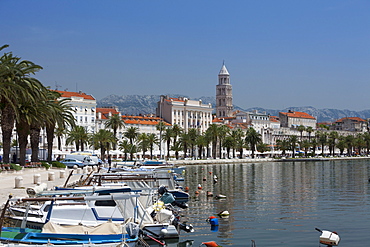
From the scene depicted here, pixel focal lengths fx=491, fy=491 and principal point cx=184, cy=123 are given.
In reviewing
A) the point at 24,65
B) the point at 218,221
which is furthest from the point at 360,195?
the point at 24,65

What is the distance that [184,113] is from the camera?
172 meters

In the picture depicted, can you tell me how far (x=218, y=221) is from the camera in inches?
1136

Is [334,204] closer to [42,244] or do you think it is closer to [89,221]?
[89,221]

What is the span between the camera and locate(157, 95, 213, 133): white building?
555 ft

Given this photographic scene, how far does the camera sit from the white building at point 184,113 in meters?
169

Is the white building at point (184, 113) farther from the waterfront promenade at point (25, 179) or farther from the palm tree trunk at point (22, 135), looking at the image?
the palm tree trunk at point (22, 135)

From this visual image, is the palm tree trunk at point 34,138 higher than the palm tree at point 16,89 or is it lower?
lower

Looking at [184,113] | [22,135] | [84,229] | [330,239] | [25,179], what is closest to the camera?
[84,229]

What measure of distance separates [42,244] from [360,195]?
33.3m

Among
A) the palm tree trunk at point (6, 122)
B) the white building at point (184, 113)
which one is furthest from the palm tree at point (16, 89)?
the white building at point (184, 113)

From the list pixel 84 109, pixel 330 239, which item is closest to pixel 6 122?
pixel 330 239

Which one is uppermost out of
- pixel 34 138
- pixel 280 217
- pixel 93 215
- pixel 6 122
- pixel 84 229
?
pixel 6 122

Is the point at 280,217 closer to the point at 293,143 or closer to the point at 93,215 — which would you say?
the point at 93,215

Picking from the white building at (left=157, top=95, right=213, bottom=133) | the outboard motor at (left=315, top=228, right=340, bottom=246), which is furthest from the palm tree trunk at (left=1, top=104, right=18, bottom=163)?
the white building at (left=157, top=95, right=213, bottom=133)
